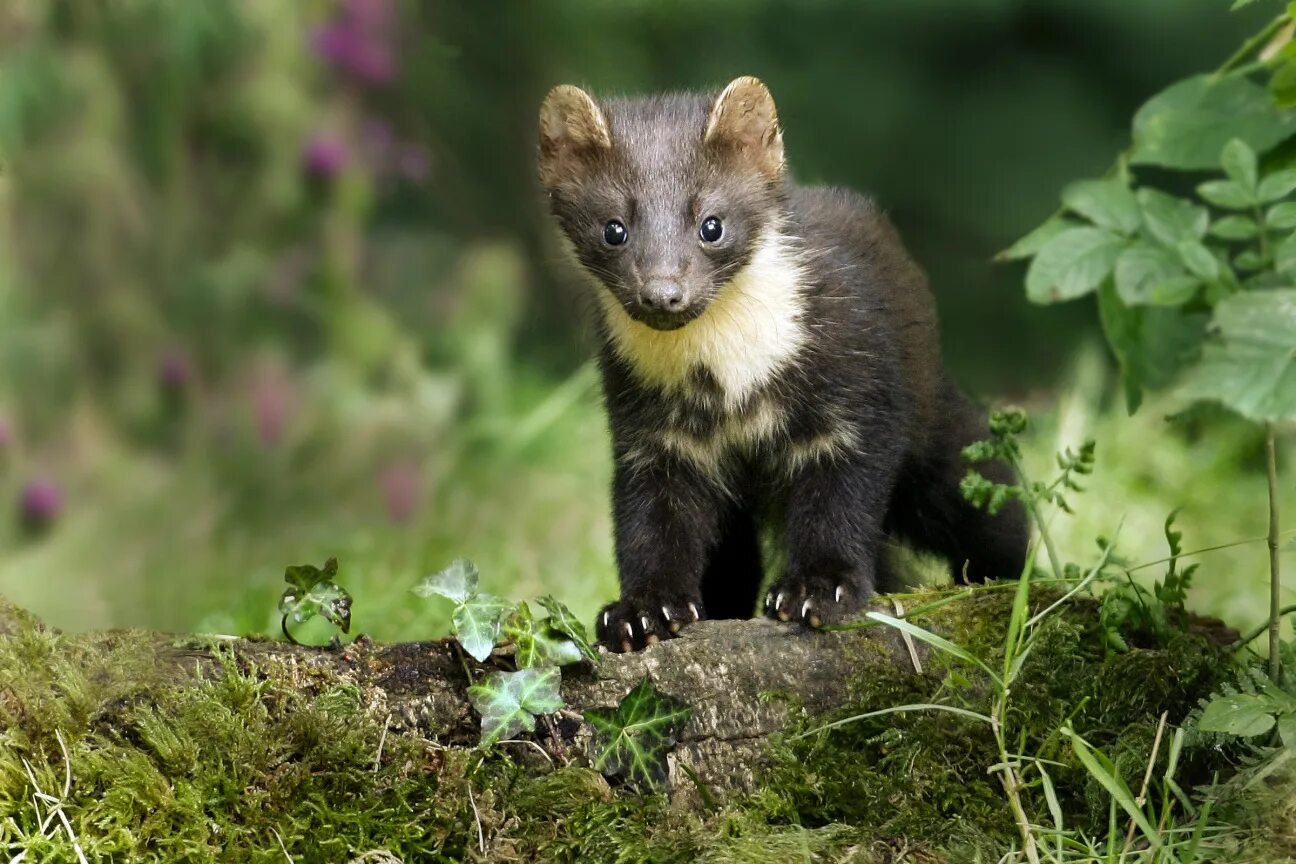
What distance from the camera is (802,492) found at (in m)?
4.58

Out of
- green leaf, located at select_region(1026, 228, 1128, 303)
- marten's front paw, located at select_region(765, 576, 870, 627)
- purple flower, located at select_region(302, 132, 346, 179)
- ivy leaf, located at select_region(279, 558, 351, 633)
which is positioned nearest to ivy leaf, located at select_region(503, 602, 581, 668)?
ivy leaf, located at select_region(279, 558, 351, 633)

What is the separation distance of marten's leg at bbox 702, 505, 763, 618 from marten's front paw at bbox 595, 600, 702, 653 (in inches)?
36.0

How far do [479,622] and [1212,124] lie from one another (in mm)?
2148

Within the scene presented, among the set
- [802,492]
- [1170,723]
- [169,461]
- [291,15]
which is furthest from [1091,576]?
[291,15]

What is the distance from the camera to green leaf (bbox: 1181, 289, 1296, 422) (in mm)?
2928

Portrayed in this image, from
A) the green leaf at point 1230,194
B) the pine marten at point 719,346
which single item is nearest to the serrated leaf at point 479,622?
the pine marten at point 719,346

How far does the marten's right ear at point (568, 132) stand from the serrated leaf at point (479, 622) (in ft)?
5.29

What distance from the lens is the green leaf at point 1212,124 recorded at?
12.5 ft

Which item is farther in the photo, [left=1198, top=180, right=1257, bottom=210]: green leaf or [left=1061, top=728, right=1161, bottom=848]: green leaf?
[left=1198, top=180, right=1257, bottom=210]: green leaf

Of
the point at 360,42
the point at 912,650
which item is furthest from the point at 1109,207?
the point at 360,42

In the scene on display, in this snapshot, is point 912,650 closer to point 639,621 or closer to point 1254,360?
point 639,621

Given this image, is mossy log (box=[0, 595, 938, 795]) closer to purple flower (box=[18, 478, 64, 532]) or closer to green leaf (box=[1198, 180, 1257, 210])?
green leaf (box=[1198, 180, 1257, 210])

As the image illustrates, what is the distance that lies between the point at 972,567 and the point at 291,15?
3898 millimetres

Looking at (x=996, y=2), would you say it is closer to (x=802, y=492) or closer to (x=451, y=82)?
(x=451, y=82)
